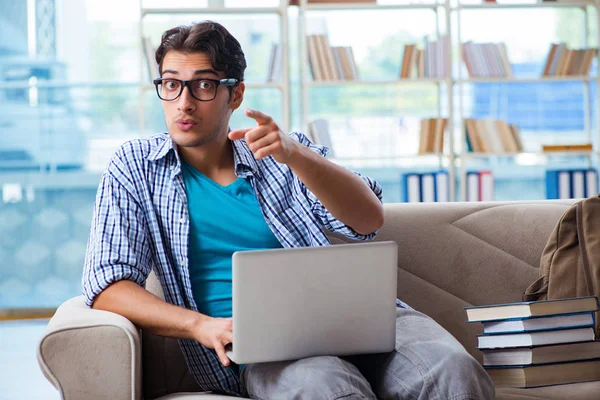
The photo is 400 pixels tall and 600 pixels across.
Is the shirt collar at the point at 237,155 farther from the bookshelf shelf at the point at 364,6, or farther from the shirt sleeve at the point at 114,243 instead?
the bookshelf shelf at the point at 364,6

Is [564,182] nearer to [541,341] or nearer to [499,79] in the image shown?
[499,79]

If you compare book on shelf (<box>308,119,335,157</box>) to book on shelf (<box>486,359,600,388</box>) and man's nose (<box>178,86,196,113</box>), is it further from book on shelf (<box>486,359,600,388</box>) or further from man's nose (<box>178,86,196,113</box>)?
book on shelf (<box>486,359,600,388</box>)

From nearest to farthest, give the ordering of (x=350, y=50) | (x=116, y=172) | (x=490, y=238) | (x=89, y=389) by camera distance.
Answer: (x=89, y=389), (x=116, y=172), (x=490, y=238), (x=350, y=50)

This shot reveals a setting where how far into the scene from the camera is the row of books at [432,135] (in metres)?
4.27

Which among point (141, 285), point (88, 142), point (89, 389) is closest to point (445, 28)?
point (88, 142)

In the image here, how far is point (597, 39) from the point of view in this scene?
4320 millimetres

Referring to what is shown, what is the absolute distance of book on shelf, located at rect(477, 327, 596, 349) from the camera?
63.5 inches

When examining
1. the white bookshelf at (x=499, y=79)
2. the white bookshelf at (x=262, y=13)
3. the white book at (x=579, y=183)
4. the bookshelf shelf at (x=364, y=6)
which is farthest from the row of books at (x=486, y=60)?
the white bookshelf at (x=262, y=13)

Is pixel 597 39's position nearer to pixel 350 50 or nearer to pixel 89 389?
pixel 350 50

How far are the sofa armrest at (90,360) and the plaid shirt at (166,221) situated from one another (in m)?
0.17

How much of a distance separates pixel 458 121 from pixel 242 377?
10.3 ft

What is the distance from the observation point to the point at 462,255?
1994 mm

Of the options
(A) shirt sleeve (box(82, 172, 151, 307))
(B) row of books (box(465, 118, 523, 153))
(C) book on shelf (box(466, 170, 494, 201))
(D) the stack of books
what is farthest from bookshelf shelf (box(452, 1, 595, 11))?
(A) shirt sleeve (box(82, 172, 151, 307))

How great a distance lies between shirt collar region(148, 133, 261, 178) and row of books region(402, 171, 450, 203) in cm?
243
